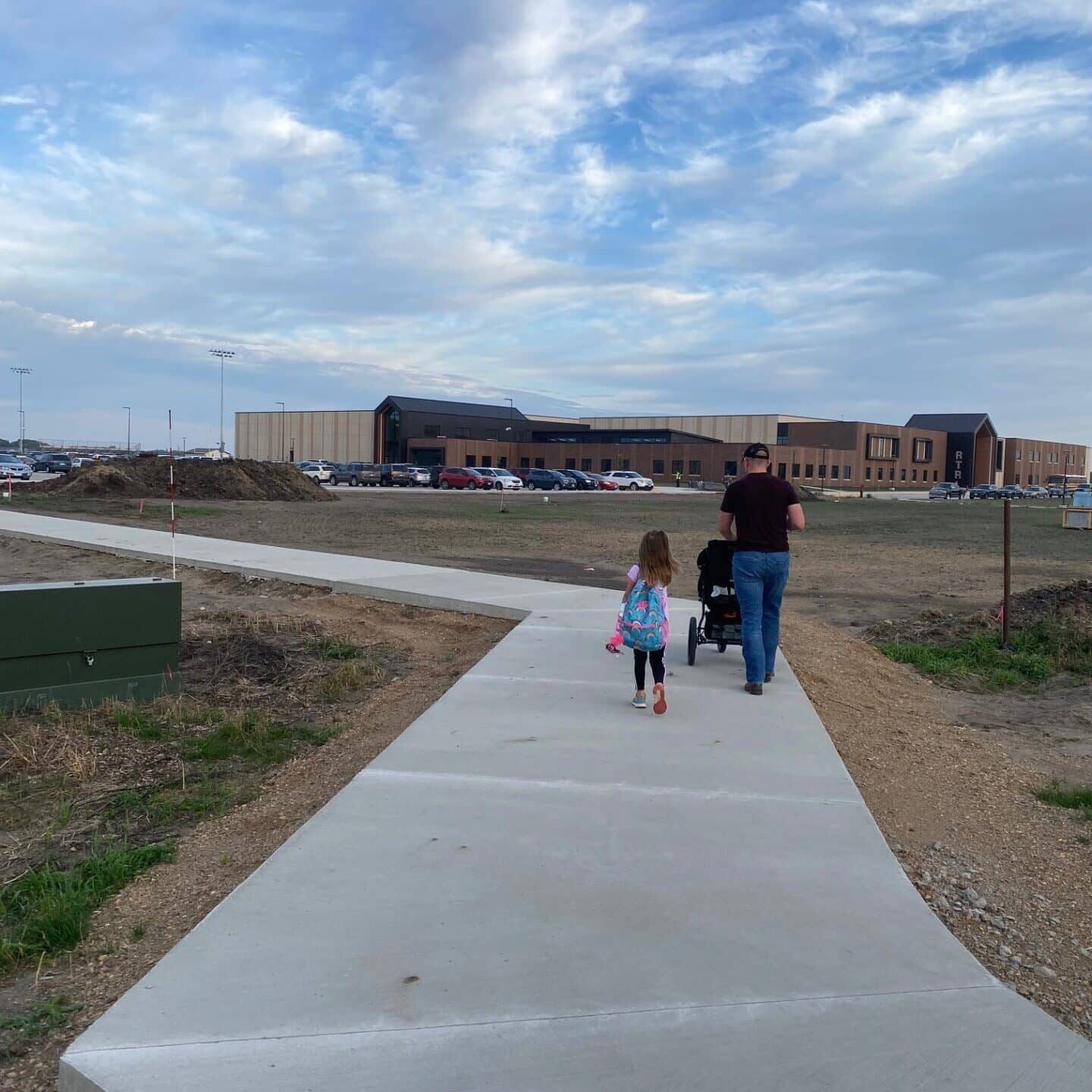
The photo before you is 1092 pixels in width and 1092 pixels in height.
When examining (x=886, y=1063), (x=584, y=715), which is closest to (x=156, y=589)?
(x=584, y=715)

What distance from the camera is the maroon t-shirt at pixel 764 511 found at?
7699 mm

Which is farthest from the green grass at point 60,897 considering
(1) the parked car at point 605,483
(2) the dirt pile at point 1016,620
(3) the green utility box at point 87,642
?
(1) the parked car at point 605,483

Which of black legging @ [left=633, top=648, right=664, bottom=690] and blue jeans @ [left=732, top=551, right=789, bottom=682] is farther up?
blue jeans @ [left=732, top=551, right=789, bottom=682]

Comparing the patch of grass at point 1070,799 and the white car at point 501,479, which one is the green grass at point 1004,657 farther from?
the white car at point 501,479

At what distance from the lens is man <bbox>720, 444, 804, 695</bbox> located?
303 inches

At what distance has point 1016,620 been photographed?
1188 cm

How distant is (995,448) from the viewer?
131125mm

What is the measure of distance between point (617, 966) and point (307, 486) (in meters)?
48.5

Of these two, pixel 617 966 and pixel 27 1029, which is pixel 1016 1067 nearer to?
pixel 617 966

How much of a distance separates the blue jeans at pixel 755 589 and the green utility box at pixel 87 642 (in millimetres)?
4379

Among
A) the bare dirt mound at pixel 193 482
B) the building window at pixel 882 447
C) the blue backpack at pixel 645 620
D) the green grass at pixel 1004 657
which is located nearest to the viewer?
the blue backpack at pixel 645 620

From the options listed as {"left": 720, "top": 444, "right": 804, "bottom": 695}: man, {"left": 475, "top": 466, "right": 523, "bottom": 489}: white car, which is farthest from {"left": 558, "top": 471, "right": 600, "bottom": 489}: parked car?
{"left": 720, "top": 444, "right": 804, "bottom": 695}: man

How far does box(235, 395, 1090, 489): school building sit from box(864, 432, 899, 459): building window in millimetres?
107

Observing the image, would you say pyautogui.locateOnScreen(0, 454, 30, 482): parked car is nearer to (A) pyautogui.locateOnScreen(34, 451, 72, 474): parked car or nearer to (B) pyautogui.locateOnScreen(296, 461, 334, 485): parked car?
(A) pyautogui.locateOnScreen(34, 451, 72, 474): parked car
